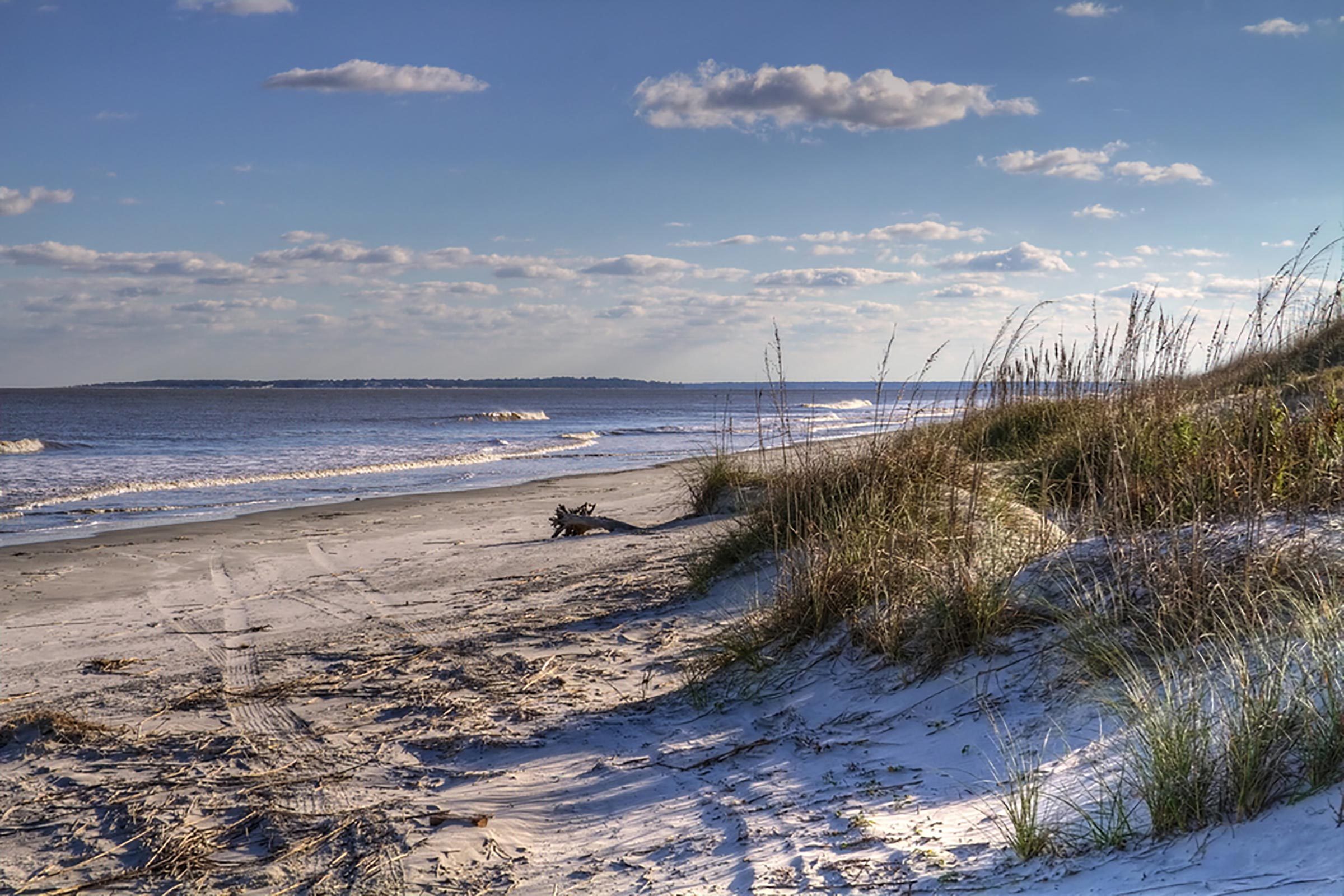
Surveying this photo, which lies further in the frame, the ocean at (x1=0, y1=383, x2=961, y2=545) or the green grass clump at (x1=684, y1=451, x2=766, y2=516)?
the ocean at (x1=0, y1=383, x2=961, y2=545)

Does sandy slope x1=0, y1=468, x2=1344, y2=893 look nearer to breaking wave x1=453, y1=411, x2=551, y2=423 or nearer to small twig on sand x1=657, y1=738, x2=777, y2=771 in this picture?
small twig on sand x1=657, y1=738, x2=777, y2=771

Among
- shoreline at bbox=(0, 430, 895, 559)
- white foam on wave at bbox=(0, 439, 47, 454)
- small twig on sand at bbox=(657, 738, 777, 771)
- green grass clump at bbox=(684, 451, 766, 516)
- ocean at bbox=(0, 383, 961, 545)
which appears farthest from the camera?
white foam on wave at bbox=(0, 439, 47, 454)

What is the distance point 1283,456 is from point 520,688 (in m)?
3.99

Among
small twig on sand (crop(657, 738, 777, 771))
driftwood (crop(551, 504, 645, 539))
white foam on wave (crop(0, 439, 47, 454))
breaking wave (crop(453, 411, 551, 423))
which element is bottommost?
small twig on sand (crop(657, 738, 777, 771))

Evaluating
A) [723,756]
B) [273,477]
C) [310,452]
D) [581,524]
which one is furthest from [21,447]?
[723,756]

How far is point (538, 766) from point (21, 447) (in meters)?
30.8

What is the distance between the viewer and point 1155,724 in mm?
2766

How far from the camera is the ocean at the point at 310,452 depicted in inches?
511

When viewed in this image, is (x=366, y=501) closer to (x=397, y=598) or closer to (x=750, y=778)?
(x=397, y=598)

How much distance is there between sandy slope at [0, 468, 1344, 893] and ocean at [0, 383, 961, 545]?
1849 millimetres

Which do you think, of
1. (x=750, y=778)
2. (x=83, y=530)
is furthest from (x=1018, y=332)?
(x=83, y=530)

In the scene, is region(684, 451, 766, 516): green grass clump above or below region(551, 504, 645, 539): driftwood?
above

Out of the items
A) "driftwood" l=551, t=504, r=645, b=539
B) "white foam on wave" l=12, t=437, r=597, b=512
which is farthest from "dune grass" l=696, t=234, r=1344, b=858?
"white foam on wave" l=12, t=437, r=597, b=512

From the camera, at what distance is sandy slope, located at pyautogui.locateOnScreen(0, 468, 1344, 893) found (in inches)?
114
